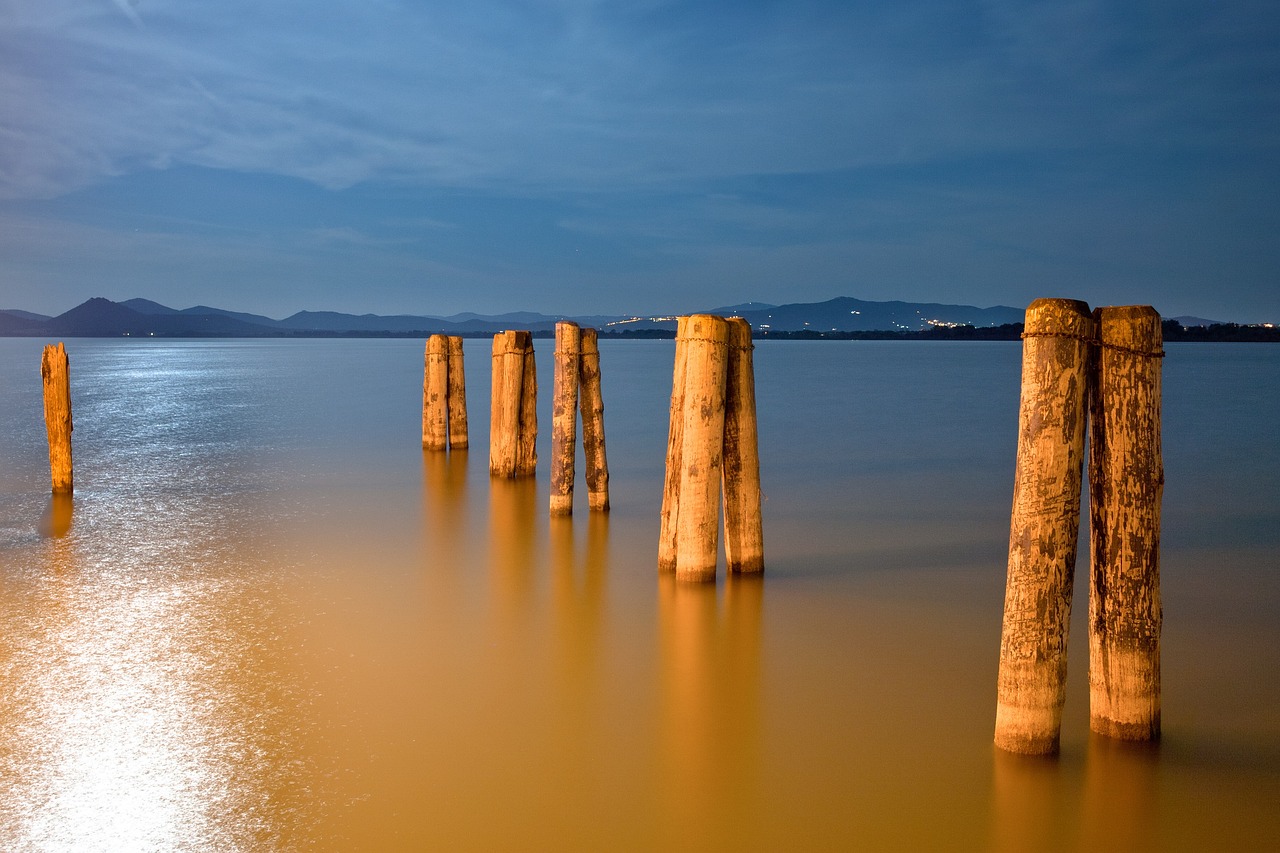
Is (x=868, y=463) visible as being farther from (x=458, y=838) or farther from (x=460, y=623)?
(x=458, y=838)

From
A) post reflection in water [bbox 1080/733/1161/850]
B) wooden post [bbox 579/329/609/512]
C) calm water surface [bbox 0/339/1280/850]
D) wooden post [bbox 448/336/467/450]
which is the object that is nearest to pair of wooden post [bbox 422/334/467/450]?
wooden post [bbox 448/336/467/450]

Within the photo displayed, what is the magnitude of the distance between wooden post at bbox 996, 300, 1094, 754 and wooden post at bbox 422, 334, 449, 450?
32.0 feet

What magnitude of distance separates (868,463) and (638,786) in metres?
10.3

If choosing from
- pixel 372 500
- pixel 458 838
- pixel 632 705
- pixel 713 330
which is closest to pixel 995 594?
pixel 713 330

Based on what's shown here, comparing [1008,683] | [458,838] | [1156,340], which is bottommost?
[458,838]

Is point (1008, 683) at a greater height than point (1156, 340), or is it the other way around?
point (1156, 340)

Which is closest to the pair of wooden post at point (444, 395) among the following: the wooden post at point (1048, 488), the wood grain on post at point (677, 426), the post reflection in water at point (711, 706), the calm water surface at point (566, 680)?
the calm water surface at point (566, 680)

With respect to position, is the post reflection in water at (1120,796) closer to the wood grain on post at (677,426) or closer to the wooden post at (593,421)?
the wood grain on post at (677,426)

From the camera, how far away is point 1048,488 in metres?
4.11

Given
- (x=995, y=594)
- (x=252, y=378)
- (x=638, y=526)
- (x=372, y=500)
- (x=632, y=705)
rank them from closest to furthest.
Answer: (x=632, y=705)
(x=995, y=594)
(x=638, y=526)
(x=372, y=500)
(x=252, y=378)

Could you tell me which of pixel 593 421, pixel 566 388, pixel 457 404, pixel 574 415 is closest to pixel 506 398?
pixel 593 421

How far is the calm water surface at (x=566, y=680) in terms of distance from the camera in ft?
13.0

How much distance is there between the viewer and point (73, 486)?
37.7 feet

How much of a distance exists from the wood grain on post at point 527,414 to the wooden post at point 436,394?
6.64 ft
